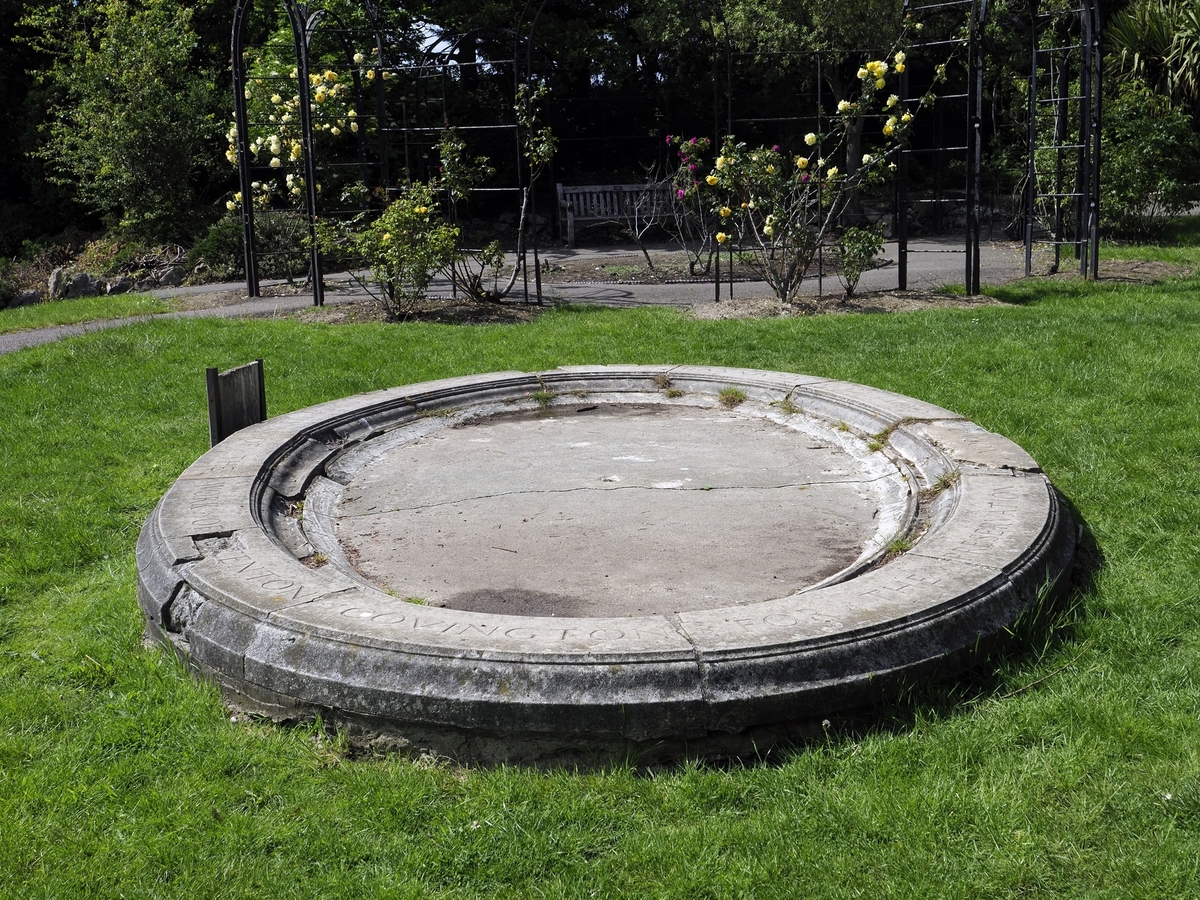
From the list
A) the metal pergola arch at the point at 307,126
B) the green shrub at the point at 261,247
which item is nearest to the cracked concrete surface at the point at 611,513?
the metal pergola arch at the point at 307,126

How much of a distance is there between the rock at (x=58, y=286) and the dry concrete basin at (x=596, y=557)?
10335mm

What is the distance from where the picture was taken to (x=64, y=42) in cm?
1784

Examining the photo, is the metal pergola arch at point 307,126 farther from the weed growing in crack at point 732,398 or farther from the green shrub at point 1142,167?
the green shrub at point 1142,167

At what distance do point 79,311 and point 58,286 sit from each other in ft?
11.0

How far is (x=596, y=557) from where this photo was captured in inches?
171

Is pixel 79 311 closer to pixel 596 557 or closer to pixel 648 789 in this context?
pixel 596 557

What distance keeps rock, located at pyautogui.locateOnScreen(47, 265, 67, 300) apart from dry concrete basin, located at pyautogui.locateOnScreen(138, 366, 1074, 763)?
10.3 meters

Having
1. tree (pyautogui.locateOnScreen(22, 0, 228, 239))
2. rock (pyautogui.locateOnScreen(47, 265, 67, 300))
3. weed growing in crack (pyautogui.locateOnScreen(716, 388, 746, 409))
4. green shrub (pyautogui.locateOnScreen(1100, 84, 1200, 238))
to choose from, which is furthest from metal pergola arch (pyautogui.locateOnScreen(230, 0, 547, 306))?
green shrub (pyautogui.locateOnScreen(1100, 84, 1200, 238))

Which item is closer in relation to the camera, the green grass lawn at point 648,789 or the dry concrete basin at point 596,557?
the green grass lawn at point 648,789

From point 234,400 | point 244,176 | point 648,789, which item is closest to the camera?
point 648,789

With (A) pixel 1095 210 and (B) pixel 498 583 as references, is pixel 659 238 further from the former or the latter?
(B) pixel 498 583

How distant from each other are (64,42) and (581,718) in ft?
60.3

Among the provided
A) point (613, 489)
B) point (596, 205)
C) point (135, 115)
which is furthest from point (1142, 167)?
point (135, 115)

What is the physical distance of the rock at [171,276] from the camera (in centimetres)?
1497
